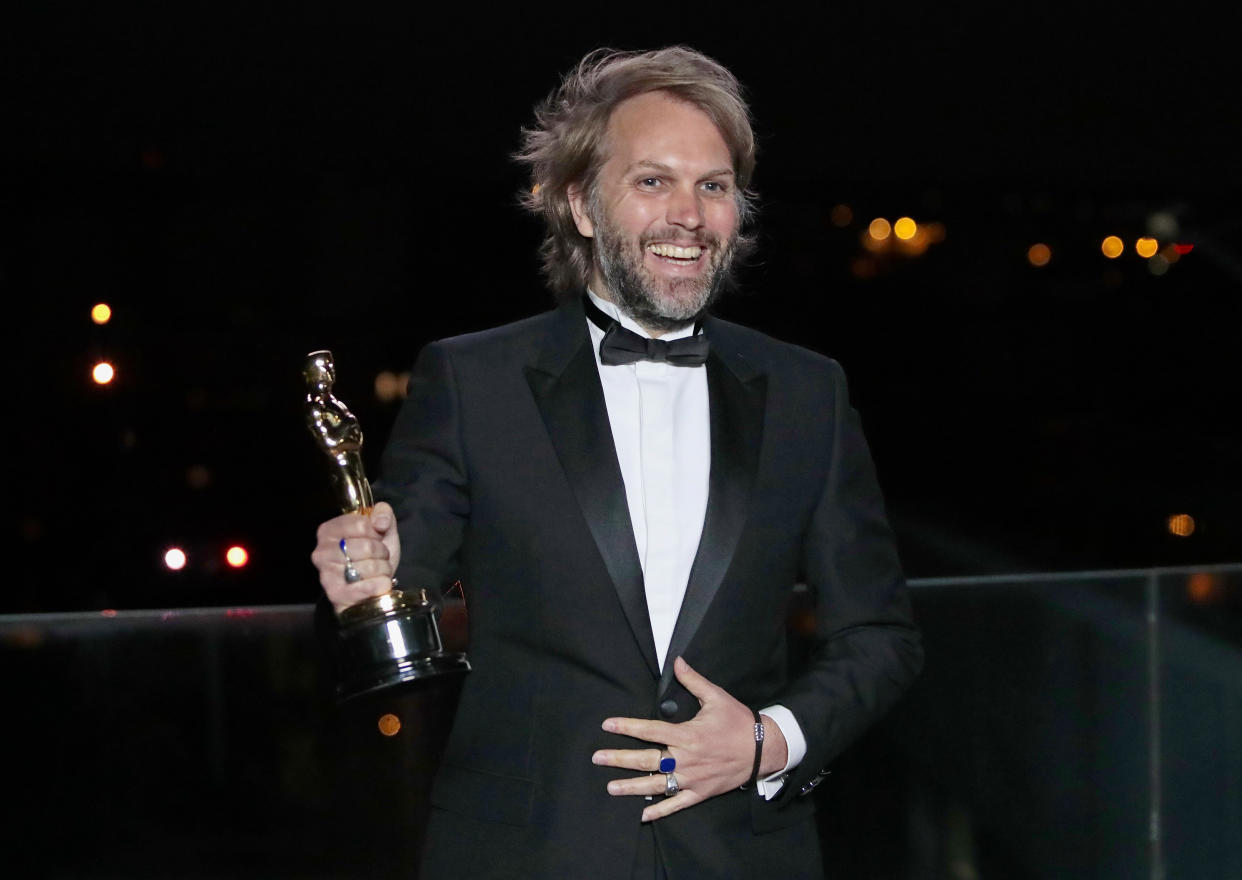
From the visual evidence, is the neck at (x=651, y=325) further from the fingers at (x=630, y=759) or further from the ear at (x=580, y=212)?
the fingers at (x=630, y=759)

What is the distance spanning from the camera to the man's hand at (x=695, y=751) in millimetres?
1478

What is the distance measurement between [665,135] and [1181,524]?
1400 cm

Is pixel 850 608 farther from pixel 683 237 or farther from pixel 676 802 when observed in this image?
pixel 683 237

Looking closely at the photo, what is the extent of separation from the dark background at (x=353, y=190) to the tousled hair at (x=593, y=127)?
273 centimetres

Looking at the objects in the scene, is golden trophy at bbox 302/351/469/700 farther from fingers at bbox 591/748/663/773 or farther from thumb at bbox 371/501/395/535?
fingers at bbox 591/748/663/773

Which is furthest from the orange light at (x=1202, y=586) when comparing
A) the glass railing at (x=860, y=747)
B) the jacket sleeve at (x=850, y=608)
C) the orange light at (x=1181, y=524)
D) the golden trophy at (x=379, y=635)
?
the orange light at (x=1181, y=524)

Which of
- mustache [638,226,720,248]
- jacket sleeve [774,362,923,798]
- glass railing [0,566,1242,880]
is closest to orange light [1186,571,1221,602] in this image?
glass railing [0,566,1242,880]

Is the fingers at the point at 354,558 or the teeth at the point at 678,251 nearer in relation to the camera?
the fingers at the point at 354,558

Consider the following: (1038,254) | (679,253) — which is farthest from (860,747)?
(1038,254)

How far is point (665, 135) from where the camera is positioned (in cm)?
166

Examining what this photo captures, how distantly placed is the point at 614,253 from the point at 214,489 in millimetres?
5079

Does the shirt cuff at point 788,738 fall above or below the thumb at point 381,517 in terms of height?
below

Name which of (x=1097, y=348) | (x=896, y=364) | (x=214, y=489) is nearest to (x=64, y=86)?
(x=214, y=489)

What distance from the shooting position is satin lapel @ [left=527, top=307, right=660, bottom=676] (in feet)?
5.01
